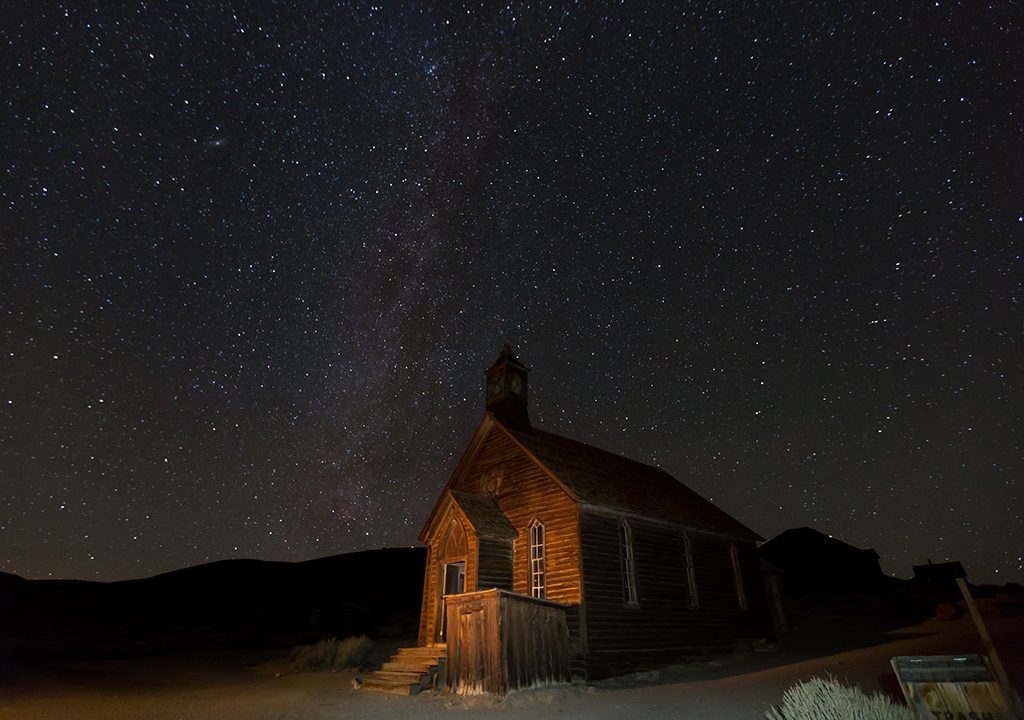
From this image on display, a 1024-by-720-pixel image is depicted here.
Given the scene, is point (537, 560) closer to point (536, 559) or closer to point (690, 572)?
point (536, 559)

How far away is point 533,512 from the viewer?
747 inches

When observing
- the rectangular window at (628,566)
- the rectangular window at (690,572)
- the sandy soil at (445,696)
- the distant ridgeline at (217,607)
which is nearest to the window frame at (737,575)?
the sandy soil at (445,696)

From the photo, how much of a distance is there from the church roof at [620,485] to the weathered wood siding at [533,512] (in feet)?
1.89

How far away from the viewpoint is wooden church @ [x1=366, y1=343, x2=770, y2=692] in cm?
1451

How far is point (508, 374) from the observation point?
77.5ft

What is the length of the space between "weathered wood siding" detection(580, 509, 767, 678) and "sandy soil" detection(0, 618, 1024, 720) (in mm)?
733

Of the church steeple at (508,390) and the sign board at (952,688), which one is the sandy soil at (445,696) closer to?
the sign board at (952,688)

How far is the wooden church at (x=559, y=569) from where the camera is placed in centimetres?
1451

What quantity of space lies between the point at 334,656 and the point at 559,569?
40.0 ft

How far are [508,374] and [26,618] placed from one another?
64.5m

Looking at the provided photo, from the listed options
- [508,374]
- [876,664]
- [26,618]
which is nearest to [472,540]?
[508,374]

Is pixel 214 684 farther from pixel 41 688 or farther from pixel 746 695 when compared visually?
pixel 746 695

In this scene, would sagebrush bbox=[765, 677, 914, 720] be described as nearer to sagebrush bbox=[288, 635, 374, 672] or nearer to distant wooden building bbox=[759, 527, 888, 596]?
sagebrush bbox=[288, 635, 374, 672]

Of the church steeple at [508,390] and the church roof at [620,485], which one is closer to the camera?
the church roof at [620,485]
